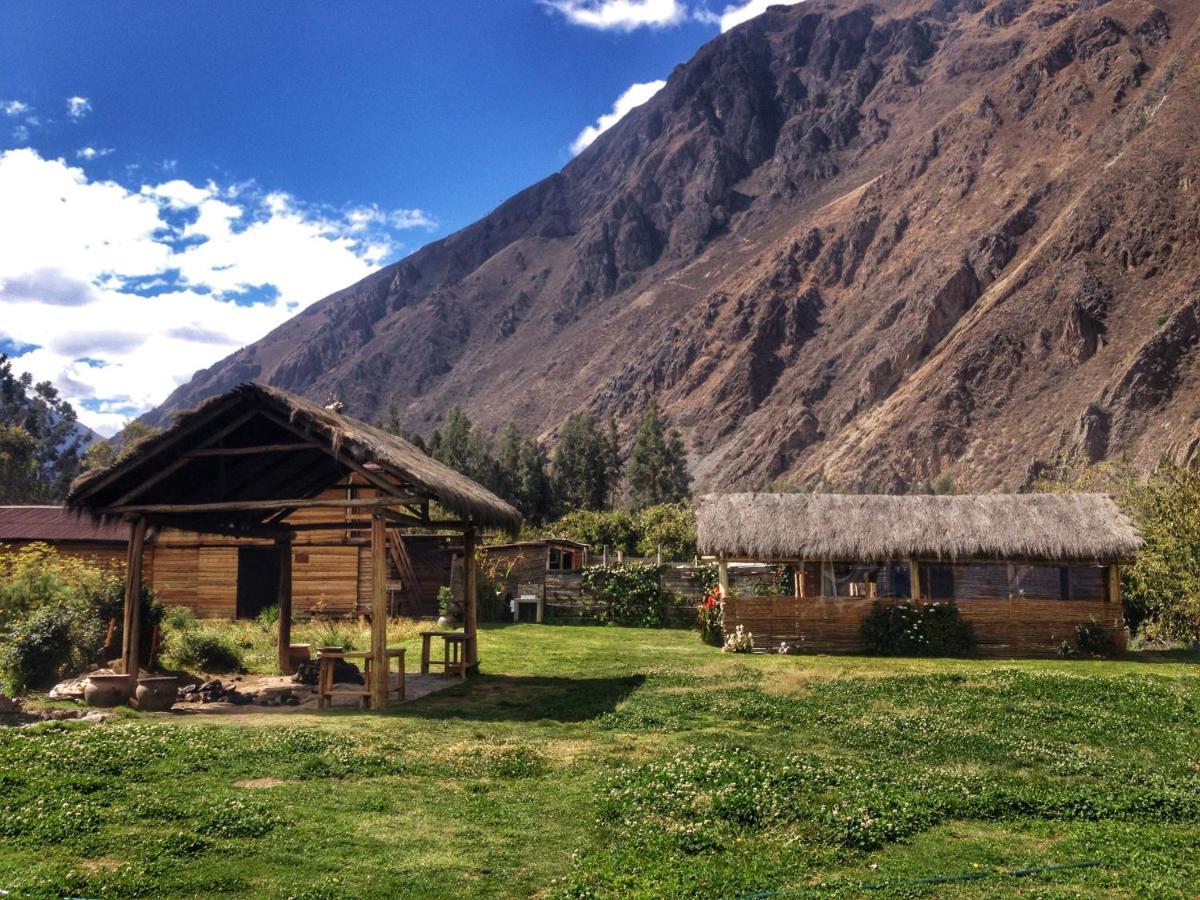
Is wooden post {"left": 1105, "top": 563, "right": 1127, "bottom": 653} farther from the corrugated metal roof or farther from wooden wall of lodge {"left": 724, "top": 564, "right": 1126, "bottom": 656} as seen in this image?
the corrugated metal roof

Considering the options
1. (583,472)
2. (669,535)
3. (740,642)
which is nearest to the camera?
(740,642)

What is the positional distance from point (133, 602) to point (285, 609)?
3886 millimetres

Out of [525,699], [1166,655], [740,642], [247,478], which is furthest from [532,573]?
[525,699]

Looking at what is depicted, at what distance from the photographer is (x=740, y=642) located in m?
22.5

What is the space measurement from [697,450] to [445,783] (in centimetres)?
9749

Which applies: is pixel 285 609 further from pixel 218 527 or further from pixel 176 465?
pixel 176 465

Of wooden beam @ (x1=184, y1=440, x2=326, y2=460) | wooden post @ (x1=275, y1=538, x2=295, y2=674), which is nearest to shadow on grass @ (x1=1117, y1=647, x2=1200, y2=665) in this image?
wooden post @ (x1=275, y1=538, x2=295, y2=674)

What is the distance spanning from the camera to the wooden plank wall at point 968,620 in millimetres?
22438

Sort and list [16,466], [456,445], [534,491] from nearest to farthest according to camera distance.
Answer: [16,466]
[534,491]
[456,445]

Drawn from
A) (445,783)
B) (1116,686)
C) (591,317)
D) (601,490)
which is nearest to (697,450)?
(601,490)

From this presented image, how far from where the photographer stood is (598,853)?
756 centimetres

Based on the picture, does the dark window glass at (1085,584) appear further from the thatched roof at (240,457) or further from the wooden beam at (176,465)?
the wooden beam at (176,465)

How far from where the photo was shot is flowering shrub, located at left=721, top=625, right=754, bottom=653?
73.7 ft

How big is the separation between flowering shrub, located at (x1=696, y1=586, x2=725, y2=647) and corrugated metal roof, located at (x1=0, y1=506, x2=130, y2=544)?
719 inches
